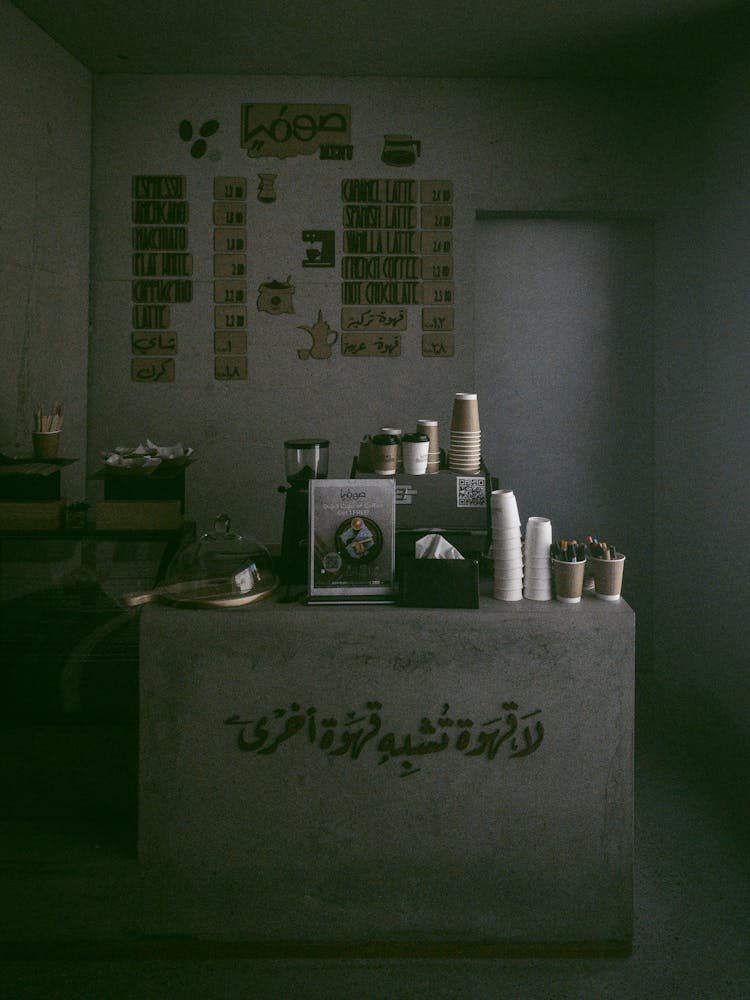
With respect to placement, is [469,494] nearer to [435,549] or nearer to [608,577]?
[435,549]

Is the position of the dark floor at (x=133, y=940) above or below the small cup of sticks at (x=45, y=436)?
below

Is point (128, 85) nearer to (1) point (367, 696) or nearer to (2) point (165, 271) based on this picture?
(2) point (165, 271)

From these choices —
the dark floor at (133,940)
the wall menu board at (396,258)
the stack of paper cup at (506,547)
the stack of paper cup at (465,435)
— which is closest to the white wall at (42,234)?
the wall menu board at (396,258)

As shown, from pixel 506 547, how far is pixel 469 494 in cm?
28

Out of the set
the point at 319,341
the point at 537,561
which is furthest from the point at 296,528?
the point at 319,341

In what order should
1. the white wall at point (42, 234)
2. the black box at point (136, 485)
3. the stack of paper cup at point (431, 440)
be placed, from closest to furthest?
the stack of paper cup at point (431, 440)
the black box at point (136, 485)
the white wall at point (42, 234)

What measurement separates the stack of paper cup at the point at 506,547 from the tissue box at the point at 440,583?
0.31ft

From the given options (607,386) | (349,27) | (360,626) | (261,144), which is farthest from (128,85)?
(360,626)

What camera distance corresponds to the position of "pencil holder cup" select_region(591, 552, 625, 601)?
214 centimetres

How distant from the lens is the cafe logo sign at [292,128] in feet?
12.7

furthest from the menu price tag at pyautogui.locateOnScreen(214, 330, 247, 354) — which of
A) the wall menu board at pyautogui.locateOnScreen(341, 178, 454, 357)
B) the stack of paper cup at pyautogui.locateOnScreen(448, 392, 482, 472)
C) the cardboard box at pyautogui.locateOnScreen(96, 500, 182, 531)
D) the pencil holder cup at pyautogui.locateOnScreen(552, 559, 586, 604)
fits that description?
the pencil holder cup at pyautogui.locateOnScreen(552, 559, 586, 604)

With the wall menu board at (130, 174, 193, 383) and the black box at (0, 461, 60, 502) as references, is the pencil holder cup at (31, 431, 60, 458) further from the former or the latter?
the wall menu board at (130, 174, 193, 383)

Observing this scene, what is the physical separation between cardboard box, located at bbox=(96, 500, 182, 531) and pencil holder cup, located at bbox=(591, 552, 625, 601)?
158 centimetres

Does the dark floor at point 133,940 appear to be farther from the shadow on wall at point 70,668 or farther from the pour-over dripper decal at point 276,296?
the pour-over dripper decal at point 276,296
